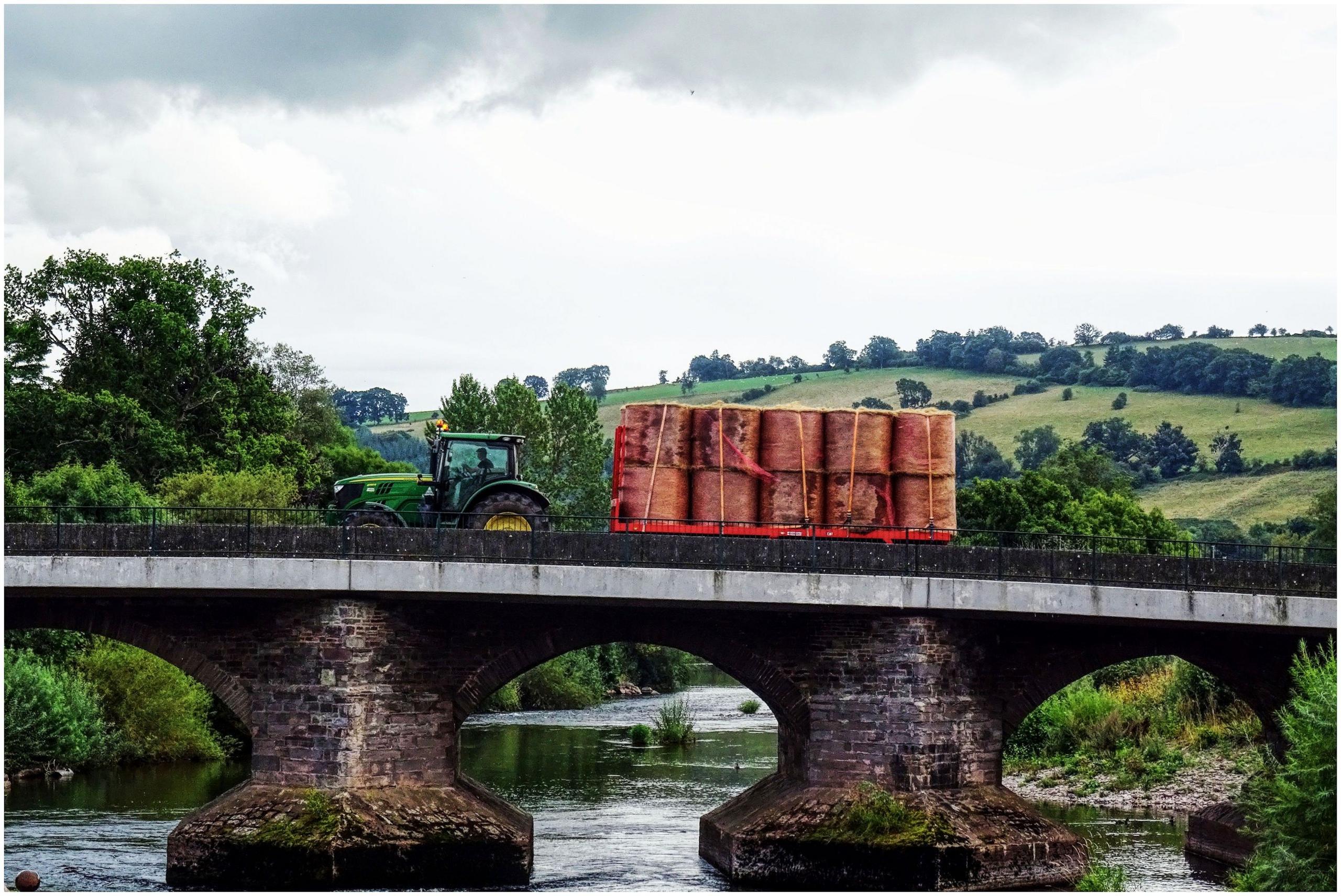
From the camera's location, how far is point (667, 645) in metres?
29.7

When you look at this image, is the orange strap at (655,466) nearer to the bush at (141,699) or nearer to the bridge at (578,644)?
the bridge at (578,644)

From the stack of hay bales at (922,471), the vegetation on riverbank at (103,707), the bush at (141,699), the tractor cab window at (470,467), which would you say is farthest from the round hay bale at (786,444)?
the bush at (141,699)

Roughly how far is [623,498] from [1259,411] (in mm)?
83658

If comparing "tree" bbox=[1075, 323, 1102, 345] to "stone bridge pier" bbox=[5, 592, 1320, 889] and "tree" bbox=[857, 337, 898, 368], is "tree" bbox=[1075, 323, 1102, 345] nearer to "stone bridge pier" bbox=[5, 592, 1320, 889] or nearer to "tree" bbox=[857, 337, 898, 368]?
"tree" bbox=[857, 337, 898, 368]

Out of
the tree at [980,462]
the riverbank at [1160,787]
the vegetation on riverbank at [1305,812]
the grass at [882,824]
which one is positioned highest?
the tree at [980,462]

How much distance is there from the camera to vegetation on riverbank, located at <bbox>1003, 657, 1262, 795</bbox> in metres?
39.9

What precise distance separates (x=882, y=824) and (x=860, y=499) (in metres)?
6.32

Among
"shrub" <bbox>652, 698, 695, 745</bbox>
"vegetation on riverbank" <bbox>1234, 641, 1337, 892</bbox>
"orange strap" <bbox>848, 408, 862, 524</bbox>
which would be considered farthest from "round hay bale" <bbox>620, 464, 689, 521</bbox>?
"shrub" <bbox>652, 698, 695, 745</bbox>

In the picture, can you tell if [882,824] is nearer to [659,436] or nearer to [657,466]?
[657,466]

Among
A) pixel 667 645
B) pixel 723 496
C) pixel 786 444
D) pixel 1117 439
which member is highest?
pixel 1117 439

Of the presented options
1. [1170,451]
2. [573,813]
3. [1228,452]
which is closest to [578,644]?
[573,813]

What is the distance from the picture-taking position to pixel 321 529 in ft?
91.5

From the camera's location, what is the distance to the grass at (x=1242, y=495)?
292 feet

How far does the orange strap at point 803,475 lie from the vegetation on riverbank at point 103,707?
18.8 meters
